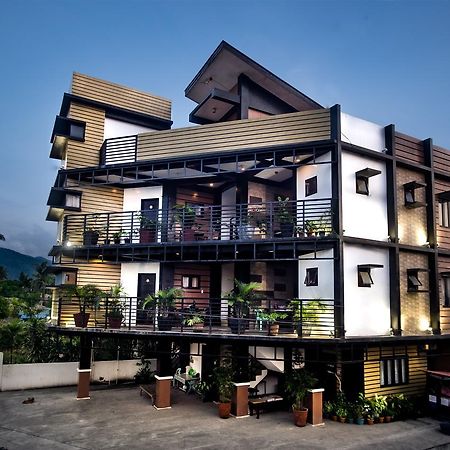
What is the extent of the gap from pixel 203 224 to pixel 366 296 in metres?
8.29

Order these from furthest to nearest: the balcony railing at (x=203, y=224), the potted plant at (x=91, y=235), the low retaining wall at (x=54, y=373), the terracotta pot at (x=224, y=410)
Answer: the potted plant at (x=91, y=235), the low retaining wall at (x=54, y=373), the balcony railing at (x=203, y=224), the terracotta pot at (x=224, y=410)

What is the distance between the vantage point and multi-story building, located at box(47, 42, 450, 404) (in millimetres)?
16516

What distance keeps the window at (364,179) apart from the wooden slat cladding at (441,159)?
4.65 metres

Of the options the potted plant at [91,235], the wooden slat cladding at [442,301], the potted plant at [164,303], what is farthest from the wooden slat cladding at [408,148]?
the potted plant at [91,235]

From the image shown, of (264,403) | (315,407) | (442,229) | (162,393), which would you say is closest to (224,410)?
(264,403)

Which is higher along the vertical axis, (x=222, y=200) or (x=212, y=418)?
(x=222, y=200)

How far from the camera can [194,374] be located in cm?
2038

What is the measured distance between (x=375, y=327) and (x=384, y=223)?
4.43m

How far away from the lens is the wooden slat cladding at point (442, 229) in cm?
1962

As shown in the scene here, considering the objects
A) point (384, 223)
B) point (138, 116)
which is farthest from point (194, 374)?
point (138, 116)

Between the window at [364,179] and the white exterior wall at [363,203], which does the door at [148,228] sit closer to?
the white exterior wall at [363,203]

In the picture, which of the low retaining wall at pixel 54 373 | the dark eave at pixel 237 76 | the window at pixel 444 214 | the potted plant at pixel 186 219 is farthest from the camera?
the dark eave at pixel 237 76

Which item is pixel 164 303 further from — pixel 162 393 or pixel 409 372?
pixel 409 372

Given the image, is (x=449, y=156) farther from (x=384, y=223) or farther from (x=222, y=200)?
(x=222, y=200)
